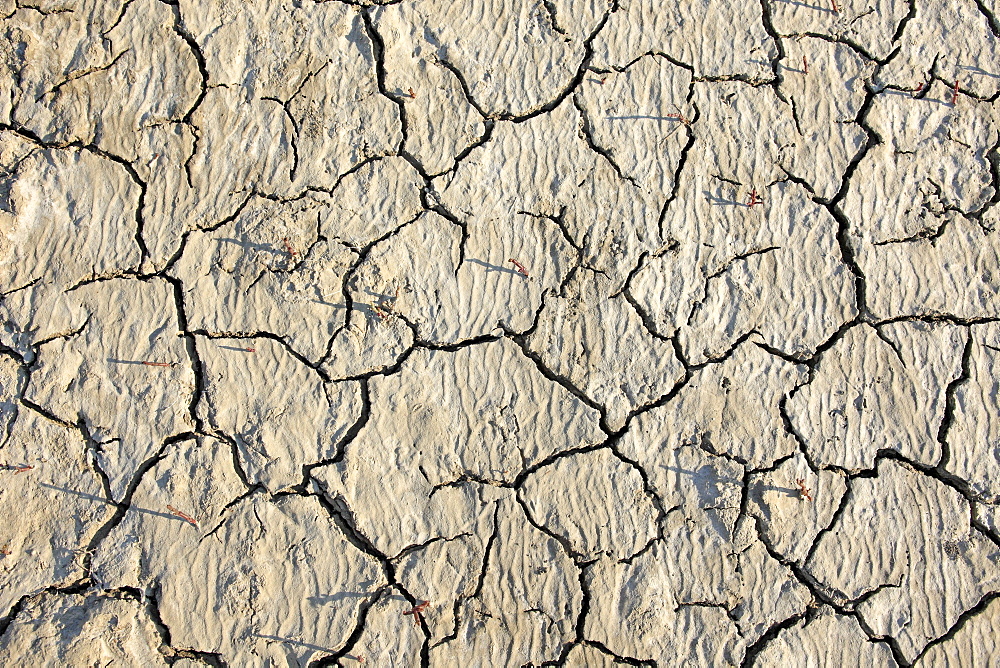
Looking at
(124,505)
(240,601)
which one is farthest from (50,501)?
(240,601)

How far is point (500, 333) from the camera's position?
2.59 m

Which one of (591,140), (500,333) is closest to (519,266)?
(500,333)

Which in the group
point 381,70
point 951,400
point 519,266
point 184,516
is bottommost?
point 184,516

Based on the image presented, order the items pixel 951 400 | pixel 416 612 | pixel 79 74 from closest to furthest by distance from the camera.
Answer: pixel 416 612 → pixel 951 400 → pixel 79 74

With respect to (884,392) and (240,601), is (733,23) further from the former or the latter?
(240,601)

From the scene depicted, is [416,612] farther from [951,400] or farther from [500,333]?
[951,400]

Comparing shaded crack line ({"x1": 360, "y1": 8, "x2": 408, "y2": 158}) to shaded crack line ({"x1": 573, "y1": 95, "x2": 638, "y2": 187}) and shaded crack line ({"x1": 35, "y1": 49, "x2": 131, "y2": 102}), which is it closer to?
shaded crack line ({"x1": 573, "y1": 95, "x2": 638, "y2": 187})

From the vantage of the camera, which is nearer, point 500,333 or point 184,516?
point 184,516

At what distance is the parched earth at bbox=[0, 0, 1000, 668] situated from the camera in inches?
95.7

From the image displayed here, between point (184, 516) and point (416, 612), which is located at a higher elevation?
point (184, 516)

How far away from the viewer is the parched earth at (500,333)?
2.43 metres

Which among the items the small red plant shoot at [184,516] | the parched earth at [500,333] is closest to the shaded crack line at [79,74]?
the parched earth at [500,333]

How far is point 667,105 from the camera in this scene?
Result: 276 cm

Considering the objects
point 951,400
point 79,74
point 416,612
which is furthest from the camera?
point 79,74
